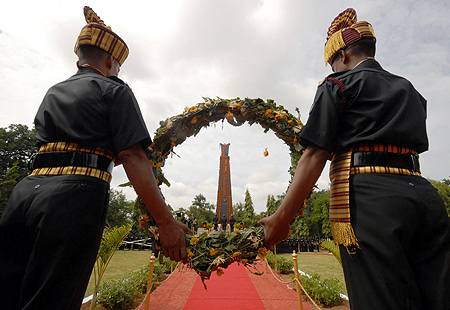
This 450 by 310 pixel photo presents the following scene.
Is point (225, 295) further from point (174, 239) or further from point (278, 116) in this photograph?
point (278, 116)

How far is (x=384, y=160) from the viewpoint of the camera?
1.58 meters

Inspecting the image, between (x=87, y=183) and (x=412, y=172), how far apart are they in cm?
203

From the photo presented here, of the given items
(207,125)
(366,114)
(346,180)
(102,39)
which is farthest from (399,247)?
(102,39)

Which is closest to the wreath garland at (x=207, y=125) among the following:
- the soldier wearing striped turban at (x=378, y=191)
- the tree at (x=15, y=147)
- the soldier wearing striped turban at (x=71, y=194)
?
the soldier wearing striped turban at (x=71, y=194)

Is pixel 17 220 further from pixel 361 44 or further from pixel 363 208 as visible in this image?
pixel 361 44

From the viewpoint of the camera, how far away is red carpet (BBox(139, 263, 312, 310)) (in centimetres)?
497

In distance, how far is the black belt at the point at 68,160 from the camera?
164 centimetres

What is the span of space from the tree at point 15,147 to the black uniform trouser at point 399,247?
2903 centimetres

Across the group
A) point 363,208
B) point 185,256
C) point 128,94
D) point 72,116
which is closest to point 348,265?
point 363,208

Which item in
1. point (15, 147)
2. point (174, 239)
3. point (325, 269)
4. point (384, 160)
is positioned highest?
point (15, 147)

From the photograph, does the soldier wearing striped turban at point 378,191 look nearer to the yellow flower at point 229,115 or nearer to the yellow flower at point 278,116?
the yellow flower at point 278,116

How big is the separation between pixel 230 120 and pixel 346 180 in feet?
5.25

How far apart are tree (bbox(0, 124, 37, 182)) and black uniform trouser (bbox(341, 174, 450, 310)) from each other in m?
29.0

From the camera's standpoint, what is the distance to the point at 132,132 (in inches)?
67.5
